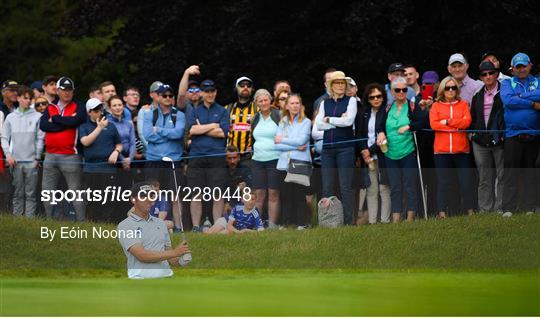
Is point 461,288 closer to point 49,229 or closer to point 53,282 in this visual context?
point 53,282

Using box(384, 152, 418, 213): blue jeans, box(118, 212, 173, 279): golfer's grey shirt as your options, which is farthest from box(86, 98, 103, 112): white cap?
box(118, 212, 173, 279): golfer's grey shirt

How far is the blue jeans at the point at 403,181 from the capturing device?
768 inches

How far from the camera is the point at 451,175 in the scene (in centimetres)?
1931

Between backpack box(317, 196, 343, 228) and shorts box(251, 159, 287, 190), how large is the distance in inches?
28.3

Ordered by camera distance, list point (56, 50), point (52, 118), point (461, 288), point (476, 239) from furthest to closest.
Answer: point (56, 50) → point (52, 118) → point (476, 239) → point (461, 288)

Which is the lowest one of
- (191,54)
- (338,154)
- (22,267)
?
(22,267)

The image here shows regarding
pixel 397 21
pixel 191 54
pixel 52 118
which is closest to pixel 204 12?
pixel 191 54

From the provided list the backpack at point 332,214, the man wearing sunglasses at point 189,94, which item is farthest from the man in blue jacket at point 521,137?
the man wearing sunglasses at point 189,94

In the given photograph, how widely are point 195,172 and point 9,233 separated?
8.53 ft

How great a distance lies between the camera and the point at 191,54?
29.1 metres

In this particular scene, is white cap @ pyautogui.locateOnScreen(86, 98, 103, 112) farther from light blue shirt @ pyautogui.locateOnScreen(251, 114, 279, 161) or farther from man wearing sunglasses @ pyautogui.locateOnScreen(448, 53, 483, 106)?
man wearing sunglasses @ pyautogui.locateOnScreen(448, 53, 483, 106)

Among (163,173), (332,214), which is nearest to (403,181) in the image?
(332,214)

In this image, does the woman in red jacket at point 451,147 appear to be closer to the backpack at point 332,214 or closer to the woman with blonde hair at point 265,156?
the backpack at point 332,214

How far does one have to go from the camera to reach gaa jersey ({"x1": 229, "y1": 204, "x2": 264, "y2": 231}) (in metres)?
19.8
